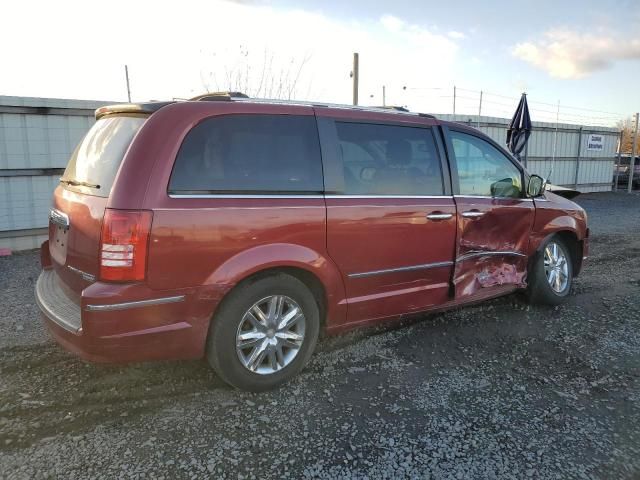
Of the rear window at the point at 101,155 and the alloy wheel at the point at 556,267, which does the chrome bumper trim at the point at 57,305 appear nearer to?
the rear window at the point at 101,155

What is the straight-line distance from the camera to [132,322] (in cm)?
271

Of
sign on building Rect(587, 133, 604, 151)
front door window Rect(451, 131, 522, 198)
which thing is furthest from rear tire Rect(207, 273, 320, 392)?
sign on building Rect(587, 133, 604, 151)

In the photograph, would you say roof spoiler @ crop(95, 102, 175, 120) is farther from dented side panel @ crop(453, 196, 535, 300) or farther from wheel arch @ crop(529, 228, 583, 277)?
wheel arch @ crop(529, 228, 583, 277)

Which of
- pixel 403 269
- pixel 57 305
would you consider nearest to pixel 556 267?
pixel 403 269

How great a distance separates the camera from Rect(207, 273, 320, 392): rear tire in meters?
3.01

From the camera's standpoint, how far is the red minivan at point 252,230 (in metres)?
2.71

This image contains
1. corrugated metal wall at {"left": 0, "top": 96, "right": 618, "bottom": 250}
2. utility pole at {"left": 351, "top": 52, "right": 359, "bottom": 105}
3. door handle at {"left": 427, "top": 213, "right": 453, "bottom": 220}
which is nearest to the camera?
door handle at {"left": 427, "top": 213, "right": 453, "bottom": 220}

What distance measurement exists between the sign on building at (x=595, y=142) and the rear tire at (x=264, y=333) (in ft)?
60.3

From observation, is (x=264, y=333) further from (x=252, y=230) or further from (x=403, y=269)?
(x=403, y=269)

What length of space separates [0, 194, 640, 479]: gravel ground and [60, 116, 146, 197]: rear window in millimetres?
1317

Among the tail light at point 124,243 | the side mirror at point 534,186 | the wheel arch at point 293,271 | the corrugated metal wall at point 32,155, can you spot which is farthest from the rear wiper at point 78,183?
the corrugated metal wall at point 32,155

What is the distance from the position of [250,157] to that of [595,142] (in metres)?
19.0

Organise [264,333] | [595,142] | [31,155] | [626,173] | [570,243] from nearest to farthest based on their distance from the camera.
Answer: [264,333], [570,243], [31,155], [595,142], [626,173]

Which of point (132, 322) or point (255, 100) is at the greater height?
point (255, 100)
